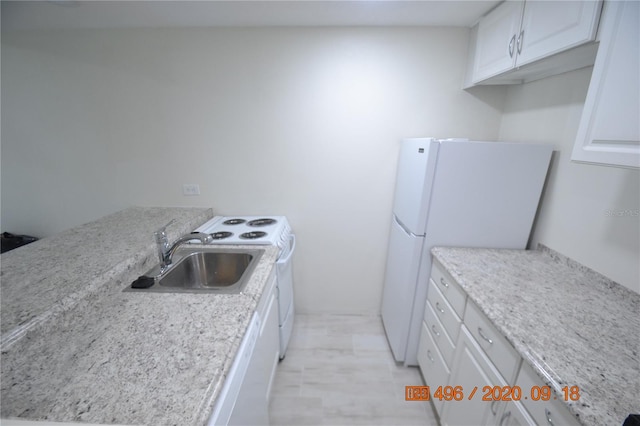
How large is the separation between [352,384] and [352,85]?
219 cm

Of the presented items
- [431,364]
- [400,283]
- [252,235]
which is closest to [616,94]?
[400,283]

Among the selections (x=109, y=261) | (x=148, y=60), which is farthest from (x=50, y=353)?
(x=148, y=60)

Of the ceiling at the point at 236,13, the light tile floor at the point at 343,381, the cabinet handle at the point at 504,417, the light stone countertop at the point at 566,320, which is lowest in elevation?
the light tile floor at the point at 343,381

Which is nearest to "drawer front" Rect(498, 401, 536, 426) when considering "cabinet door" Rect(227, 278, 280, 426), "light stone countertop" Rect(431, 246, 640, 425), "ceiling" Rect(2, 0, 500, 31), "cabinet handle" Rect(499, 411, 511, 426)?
"cabinet handle" Rect(499, 411, 511, 426)

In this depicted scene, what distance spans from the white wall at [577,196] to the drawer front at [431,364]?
90cm

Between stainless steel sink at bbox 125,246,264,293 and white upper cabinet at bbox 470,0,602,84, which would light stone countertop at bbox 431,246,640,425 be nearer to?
white upper cabinet at bbox 470,0,602,84

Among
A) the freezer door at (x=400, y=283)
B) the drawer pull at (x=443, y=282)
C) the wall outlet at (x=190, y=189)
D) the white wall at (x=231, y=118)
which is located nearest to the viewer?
the drawer pull at (x=443, y=282)

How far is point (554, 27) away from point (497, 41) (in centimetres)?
44

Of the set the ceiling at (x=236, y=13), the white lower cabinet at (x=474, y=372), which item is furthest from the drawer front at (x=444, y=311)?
the ceiling at (x=236, y=13)

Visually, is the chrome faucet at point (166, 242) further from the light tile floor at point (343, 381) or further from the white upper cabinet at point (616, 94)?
the white upper cabinet at point (616, 94)

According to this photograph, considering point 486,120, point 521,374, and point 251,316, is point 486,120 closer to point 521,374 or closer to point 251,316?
point 521,374

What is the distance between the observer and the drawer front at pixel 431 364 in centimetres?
133

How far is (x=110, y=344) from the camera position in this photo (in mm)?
766

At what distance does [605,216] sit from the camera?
112 cm
